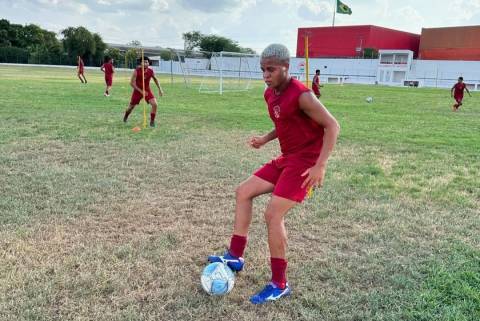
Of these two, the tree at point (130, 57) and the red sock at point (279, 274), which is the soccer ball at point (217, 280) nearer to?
the red sock at point (279, 274)

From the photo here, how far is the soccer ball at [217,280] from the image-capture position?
3.09m

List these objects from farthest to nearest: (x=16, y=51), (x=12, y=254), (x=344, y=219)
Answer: (x=16, y=51)
(x=344, y=219)
(x=12, y=254)

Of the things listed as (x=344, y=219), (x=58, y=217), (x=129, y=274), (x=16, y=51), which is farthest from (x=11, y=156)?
(x=16, y=51)

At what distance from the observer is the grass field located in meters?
2.99

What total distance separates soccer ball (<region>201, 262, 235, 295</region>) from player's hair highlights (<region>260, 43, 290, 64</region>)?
1.58 m

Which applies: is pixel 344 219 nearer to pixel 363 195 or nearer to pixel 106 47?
pixel 363 195

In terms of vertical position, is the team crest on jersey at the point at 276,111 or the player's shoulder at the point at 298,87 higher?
the player's shoulder at the point at 298,87

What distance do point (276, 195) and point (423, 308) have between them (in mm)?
1308

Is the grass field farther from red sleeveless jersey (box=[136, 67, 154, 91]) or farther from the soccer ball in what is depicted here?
red sleeveless jersey (box=[136, 67, 154, 91])

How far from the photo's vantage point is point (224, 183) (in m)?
5.90

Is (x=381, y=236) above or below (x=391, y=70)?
below

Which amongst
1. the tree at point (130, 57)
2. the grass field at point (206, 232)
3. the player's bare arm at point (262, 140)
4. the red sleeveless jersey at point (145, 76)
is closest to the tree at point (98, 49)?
the tree at point (130, 57)

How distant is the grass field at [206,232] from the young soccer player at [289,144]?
15.6 inches

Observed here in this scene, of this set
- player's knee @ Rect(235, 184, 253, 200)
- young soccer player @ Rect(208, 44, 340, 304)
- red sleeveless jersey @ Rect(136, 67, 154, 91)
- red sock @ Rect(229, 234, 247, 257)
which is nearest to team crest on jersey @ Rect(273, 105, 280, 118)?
young soccer player @ Rect(208, 44, 340, 304)
